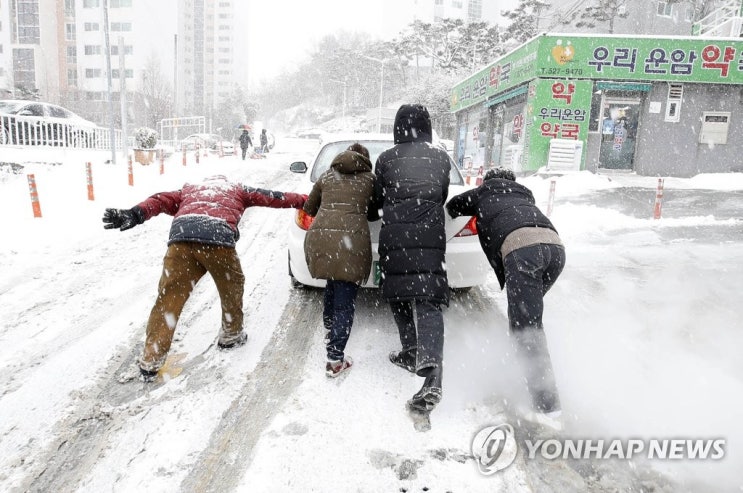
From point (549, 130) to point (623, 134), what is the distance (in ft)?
9.28

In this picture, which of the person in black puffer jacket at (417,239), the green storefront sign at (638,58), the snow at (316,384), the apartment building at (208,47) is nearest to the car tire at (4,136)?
the snow at (316,384)

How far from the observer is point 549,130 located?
56.3ft

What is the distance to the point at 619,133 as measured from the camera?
1761cm

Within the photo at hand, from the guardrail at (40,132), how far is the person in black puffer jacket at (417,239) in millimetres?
16028

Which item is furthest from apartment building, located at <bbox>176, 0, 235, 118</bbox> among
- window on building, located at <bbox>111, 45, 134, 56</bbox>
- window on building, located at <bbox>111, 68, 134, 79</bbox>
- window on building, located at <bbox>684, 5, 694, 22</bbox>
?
window on building, located at <bbox>684, 5, 694, 22</bbox>


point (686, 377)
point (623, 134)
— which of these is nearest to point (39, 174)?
point (686, 377)

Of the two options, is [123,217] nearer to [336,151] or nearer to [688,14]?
[336,151]

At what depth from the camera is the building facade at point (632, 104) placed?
16297 mm

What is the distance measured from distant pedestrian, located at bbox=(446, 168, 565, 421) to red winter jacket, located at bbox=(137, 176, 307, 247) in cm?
159

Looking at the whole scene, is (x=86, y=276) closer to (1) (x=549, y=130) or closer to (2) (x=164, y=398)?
(2) (x=164, y=398)

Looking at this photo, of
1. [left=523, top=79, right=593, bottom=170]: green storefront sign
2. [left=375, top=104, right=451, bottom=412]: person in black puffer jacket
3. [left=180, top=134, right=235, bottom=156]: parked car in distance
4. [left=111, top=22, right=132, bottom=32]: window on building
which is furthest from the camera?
[left=111, top=22, right=132, bottom=32]: window on building

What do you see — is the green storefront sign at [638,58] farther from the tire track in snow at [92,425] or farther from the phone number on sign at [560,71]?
the tire track in snow at [92,425]

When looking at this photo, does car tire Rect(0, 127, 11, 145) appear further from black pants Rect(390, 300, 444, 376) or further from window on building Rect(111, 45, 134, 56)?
window on building Rect(111, 45, 134, 56)

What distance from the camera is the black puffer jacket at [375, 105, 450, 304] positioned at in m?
3.01
